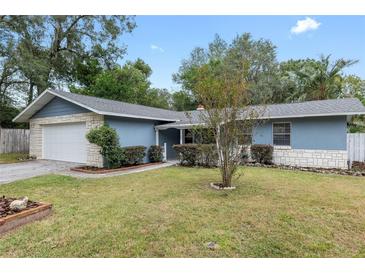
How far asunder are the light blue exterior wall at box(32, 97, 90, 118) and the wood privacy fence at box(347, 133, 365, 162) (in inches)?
503

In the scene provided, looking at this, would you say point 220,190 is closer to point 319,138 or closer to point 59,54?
point 319,138

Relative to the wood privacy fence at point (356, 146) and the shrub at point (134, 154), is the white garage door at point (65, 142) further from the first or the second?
the wood privacy fence at point (356, 146)

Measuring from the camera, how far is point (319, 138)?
10.7 m

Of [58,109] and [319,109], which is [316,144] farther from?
[58,109]

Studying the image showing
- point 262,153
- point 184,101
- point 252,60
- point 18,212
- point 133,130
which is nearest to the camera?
point 18,212

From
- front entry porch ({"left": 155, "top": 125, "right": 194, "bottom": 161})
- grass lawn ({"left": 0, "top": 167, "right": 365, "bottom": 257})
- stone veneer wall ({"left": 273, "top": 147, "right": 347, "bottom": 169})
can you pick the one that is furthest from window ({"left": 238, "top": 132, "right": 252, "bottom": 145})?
front entry porch ({"left": 155, "top": 125, "right": 194, "bottom": 161})

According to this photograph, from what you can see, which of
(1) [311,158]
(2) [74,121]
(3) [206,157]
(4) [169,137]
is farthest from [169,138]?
(1) [311,158]

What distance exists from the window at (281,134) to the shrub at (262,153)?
0.70m

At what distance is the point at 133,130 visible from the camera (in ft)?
39.7

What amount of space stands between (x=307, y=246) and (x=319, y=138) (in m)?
8.85

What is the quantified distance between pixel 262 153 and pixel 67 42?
896 inches

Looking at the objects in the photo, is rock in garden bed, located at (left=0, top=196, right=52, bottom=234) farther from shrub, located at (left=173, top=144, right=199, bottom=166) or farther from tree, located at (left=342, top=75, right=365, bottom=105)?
tree, located at (left=342, top=75, right=365, bottom=105)

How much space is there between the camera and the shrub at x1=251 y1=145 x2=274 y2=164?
37.2 feet
